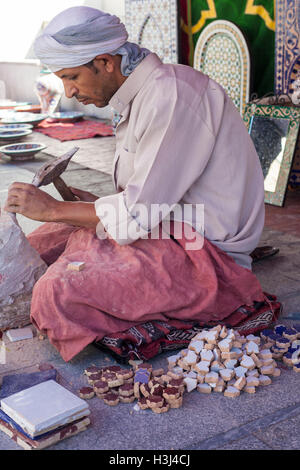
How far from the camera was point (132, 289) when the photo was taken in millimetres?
2400

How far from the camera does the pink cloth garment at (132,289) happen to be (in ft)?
7.72

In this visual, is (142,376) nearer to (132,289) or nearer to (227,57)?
(132,289)

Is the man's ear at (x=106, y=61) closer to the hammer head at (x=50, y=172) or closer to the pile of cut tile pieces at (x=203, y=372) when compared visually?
the hammer head at (x=50, y=172)

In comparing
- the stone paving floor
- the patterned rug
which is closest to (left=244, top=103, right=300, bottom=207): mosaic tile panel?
the stone paving floor

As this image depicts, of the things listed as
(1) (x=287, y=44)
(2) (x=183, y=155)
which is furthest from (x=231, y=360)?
(1) (x=287, y=44)

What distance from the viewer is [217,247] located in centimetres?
248

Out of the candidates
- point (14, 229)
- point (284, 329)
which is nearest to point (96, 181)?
point (14, 229)

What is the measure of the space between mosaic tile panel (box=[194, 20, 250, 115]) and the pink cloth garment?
2.98m

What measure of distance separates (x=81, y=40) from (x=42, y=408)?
4.50ft

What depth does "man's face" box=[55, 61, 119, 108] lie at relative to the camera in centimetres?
240
